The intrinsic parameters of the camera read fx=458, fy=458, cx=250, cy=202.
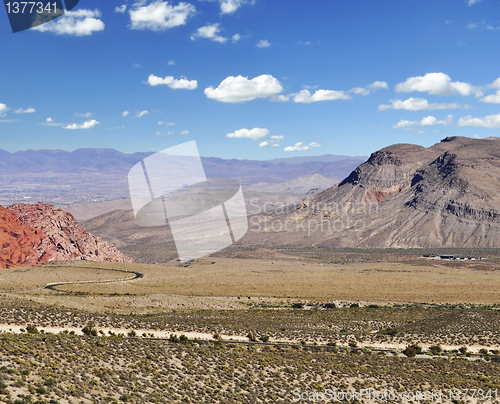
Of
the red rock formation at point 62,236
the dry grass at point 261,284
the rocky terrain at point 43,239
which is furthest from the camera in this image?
the red rock formation at point 62,236

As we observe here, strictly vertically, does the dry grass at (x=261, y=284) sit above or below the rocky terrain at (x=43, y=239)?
below

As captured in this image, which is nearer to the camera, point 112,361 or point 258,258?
point 112,361

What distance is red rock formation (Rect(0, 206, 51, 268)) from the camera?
64875 millimetres

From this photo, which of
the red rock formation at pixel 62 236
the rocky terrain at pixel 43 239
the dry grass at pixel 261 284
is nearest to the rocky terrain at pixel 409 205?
the dry grass at pixel 261 284

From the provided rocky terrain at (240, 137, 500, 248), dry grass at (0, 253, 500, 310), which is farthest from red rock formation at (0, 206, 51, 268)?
rocky terrain at (240, 137, 500, 248)

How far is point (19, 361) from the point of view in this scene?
1666 centimetres

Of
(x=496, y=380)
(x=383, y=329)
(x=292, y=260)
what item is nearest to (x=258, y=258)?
(x=292, y=260)

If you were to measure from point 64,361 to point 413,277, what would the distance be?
240 feet

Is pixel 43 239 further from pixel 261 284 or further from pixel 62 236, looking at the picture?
pixel 261 284

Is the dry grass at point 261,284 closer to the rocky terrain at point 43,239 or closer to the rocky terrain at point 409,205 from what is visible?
the rocky terrain at point 43,239

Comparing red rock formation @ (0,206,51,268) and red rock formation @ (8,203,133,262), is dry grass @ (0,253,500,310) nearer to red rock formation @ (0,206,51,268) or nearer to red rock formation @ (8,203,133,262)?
red rock formation @ (0,206,51,268)

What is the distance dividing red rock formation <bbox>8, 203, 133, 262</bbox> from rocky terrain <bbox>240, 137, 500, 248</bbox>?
7796 centimetres

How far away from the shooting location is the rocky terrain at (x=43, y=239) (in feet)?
218

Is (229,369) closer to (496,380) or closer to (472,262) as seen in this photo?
(496,380)
